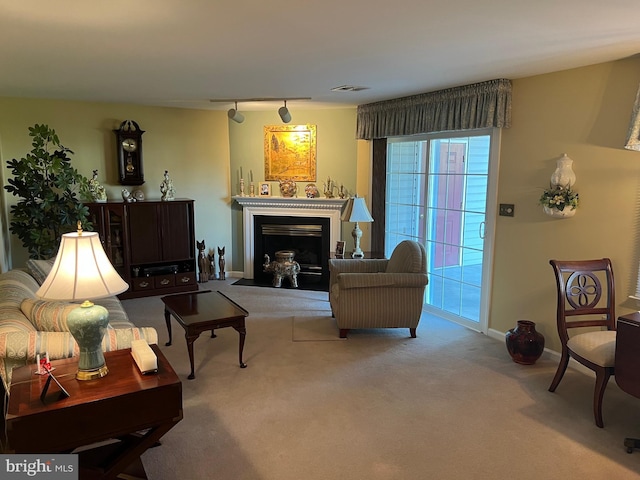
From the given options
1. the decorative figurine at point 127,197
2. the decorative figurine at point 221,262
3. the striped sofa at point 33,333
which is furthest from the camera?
the decorative figurine at point 221,262

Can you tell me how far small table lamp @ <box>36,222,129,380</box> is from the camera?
2014 mm

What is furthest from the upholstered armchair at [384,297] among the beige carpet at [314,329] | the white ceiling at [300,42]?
the white ceiling at [300,42]

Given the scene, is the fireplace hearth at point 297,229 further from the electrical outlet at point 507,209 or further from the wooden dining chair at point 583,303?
the wooden dining chair at point 583,303

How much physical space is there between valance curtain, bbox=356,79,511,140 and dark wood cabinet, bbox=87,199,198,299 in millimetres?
2597

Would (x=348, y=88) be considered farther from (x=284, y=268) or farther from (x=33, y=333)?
(x=33, y=333)

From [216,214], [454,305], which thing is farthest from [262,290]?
[454,305]

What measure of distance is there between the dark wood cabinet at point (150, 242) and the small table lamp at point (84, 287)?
3.61 m

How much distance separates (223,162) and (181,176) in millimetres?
632

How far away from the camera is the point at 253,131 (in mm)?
6355

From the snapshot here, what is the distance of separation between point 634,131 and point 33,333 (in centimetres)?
387

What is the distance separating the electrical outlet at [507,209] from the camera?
4148 mm

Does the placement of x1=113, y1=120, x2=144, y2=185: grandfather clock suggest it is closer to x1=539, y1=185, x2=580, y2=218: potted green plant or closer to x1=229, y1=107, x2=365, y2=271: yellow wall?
x1=229, y1=107, x2=365, y2=271: yellow wall

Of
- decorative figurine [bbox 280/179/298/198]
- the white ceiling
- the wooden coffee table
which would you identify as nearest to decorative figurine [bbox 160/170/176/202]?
decorative figurine [bbox 280/179/298/198]

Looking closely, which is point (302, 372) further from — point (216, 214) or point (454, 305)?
point (216, 214)
